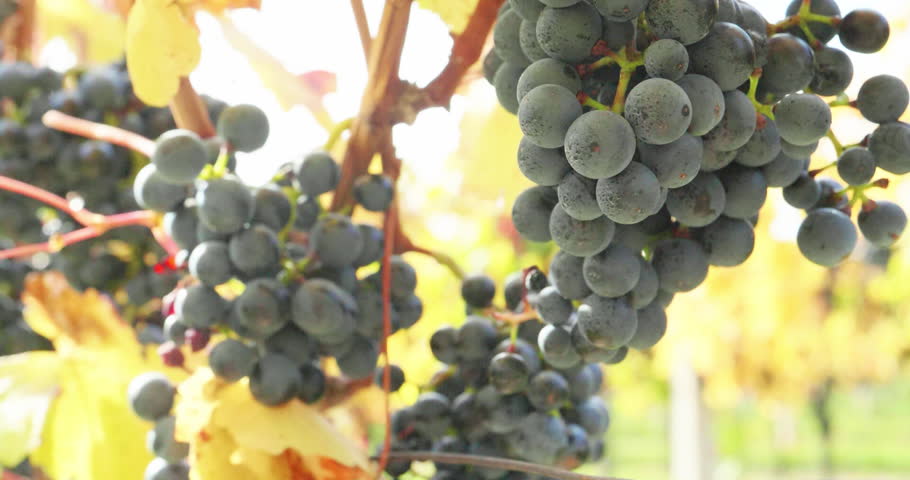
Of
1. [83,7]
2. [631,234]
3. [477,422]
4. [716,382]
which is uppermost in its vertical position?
[83,7]

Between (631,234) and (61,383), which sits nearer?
(631,234)

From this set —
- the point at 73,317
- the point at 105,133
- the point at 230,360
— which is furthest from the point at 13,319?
the point at 230,360

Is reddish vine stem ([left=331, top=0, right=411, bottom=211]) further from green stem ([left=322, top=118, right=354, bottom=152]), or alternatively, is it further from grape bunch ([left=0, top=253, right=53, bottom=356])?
grape bunch ([left=0, top=253, right=53, bottom=356])

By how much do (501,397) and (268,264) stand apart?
21 centimetres

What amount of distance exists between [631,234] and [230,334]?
12.8 inches

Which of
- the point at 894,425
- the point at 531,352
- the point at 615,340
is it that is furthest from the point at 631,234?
the point at 894,425

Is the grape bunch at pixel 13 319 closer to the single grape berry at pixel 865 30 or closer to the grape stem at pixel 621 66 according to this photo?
the grape stem at pixel 621 66

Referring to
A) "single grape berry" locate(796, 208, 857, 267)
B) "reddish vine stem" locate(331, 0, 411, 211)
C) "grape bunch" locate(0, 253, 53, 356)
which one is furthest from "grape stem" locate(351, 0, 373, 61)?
"grape bunch" locate(0, 253, 53, 356)

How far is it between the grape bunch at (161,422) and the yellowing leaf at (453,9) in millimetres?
371

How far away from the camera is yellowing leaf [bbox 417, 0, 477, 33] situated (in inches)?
23.8

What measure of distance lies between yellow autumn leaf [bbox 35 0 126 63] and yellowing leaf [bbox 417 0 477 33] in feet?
2.66

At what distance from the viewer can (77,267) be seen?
0.84 m

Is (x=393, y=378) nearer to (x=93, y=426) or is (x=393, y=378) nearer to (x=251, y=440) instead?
(x=251, y=440)

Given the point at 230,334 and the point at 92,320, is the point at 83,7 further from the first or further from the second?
the point at 230,334
